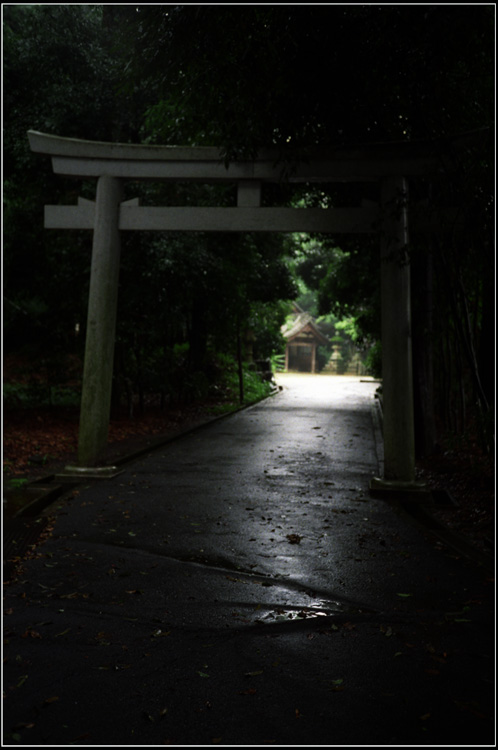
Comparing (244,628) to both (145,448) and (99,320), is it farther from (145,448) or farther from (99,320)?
(145,448)

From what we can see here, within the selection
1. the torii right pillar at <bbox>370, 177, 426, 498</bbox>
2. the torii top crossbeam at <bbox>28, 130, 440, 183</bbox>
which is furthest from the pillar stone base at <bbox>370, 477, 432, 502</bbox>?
the torii top crossbeam at <bbox>28, 130, 440, 183</bbox>

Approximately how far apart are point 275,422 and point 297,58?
37.0 feet

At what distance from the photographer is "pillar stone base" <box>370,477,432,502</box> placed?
7656 mm

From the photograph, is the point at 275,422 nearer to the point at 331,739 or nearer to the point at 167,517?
the point at 167,517

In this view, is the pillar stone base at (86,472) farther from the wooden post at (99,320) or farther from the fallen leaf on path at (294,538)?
the fallen leaf on path at (294,538)

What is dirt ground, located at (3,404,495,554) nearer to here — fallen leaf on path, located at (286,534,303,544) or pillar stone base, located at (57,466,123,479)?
pillar stone base, located at (57,466,123,479)

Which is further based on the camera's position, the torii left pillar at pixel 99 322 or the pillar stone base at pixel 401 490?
the torii left pillar at pixel 99 322

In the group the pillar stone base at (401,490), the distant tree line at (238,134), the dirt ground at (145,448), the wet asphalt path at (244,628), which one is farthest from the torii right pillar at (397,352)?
the dirt ground at (145,448)

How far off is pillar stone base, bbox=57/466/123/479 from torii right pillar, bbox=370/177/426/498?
142 inches

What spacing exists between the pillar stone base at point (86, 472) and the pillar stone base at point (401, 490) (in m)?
3.60

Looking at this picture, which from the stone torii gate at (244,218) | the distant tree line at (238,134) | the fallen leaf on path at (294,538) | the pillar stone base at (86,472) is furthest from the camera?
the pillar stone base at (86,472)

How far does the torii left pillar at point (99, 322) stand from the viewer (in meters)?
8.48

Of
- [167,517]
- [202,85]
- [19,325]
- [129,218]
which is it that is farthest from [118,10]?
[19,325]

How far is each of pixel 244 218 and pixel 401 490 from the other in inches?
162
